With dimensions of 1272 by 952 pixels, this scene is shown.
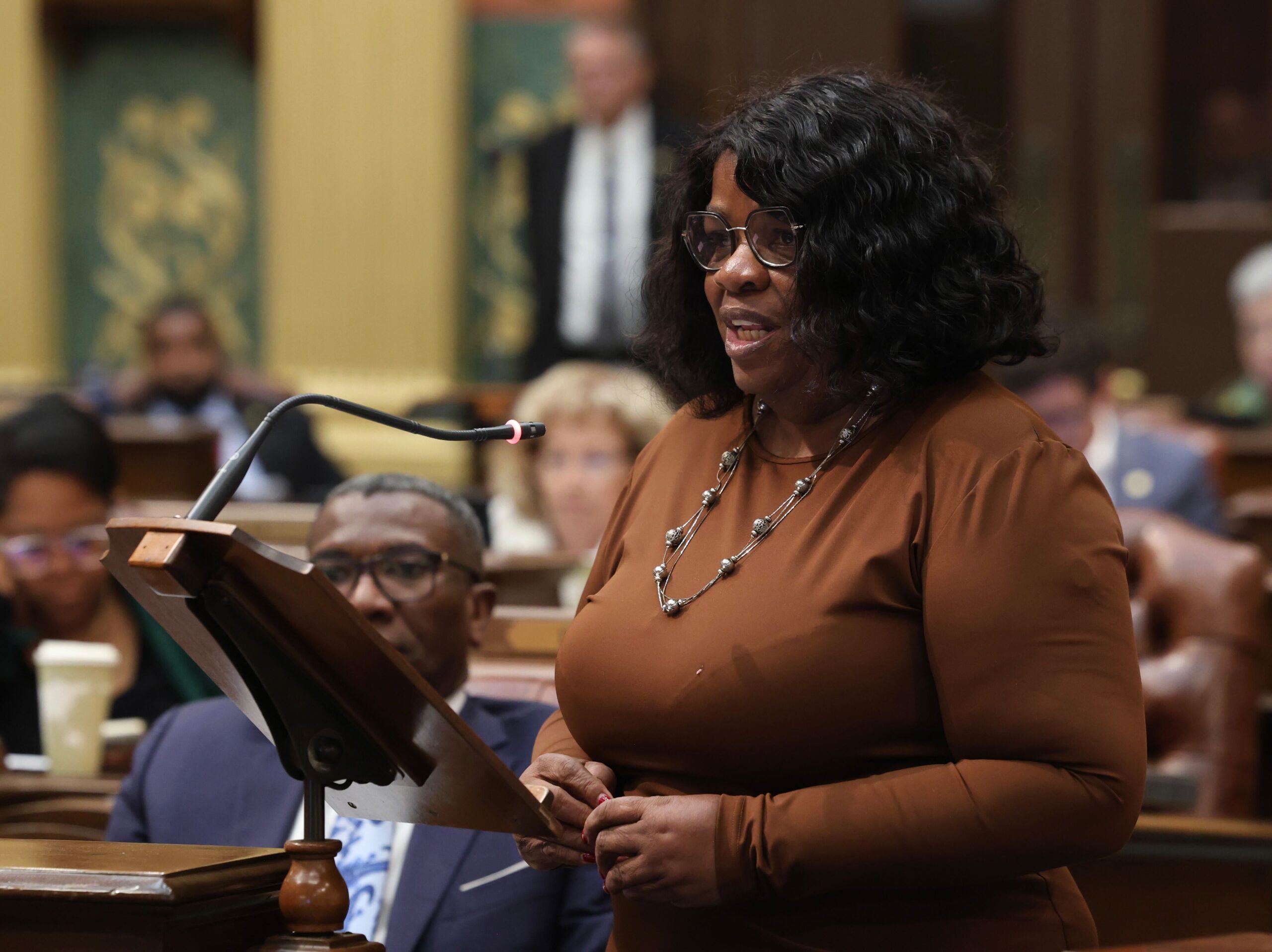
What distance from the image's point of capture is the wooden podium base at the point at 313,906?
1.54 meters

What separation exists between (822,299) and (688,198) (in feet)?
0.92

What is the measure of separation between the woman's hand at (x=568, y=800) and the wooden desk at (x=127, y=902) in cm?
27

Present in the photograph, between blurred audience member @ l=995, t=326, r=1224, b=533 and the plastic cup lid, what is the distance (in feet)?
8.36

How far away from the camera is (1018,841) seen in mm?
1430

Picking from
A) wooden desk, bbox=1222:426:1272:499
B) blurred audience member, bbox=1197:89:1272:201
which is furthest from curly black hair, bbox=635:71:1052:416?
blurred audience member, bbox=1197:89:1272:201

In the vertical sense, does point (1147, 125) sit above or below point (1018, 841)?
above

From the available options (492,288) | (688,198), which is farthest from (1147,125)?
(688,198)

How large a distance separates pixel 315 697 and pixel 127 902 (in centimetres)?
24

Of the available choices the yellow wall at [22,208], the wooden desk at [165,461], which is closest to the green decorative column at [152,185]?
the yellow wall at [22,208]

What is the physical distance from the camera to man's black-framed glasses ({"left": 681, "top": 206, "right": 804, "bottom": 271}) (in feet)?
5.27

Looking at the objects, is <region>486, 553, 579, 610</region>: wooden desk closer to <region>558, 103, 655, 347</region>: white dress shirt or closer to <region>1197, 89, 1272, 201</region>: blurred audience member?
<region>558, 103, 655, 347</region>: white dress shirt

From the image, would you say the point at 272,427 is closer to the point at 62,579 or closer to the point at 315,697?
the point at 315,697

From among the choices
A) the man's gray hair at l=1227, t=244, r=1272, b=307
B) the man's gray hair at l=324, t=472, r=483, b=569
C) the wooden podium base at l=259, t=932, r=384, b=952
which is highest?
the man's gray hair at l=1227, t=244, r=1272, b=307

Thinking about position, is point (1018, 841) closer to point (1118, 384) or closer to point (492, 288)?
point (1118, 384)
